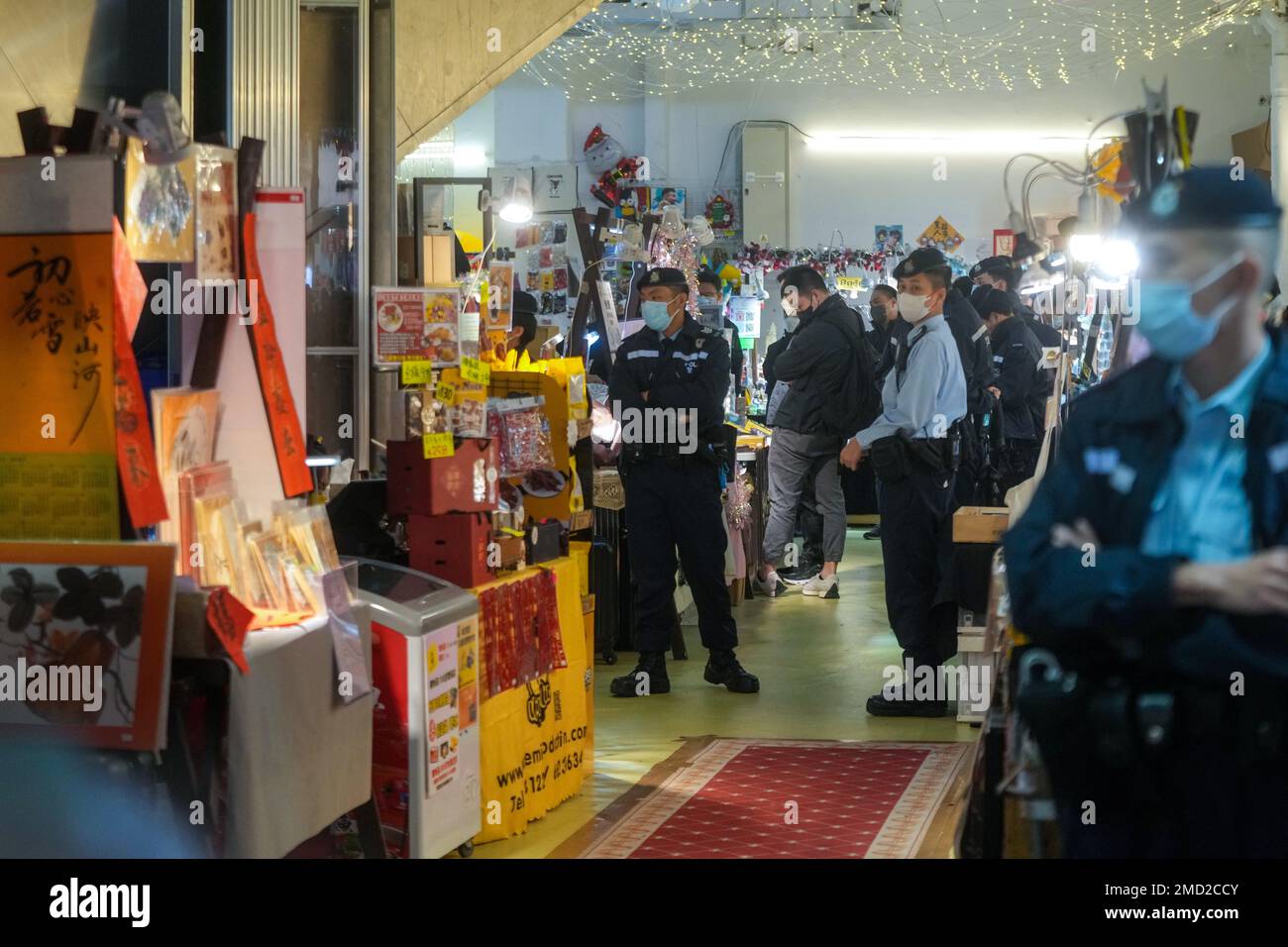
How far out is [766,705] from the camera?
20.7 feet

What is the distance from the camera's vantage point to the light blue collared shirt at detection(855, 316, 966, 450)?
600 centimetres

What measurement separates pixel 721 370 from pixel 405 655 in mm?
2862

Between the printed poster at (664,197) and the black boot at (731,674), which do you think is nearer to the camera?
the black boot at (731,674)

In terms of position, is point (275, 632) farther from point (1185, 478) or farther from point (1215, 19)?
point (1215, 19)

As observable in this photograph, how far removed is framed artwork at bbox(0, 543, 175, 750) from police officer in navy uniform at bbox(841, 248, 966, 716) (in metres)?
3.77

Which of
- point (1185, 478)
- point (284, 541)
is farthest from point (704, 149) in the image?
point (1185, 478)

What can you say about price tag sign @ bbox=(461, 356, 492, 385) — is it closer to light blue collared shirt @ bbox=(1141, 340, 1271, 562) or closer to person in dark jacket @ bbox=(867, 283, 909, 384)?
light blue collared shirt @ bbox=(1141, 340, 1271, 562)

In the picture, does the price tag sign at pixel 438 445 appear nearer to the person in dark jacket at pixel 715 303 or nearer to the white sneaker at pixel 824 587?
the white sneaker at pixel 824 587

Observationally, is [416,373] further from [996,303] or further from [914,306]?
[996,303]

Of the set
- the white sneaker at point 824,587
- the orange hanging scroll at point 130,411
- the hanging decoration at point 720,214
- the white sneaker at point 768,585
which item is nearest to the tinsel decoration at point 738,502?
the white sneaker at point 768,585

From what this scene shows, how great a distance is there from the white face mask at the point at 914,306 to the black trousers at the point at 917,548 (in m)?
0.59

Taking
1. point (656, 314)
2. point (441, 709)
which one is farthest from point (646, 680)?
point (441, 709)

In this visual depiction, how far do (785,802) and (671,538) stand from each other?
1.81 metres

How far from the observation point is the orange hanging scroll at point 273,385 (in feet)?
11.2
